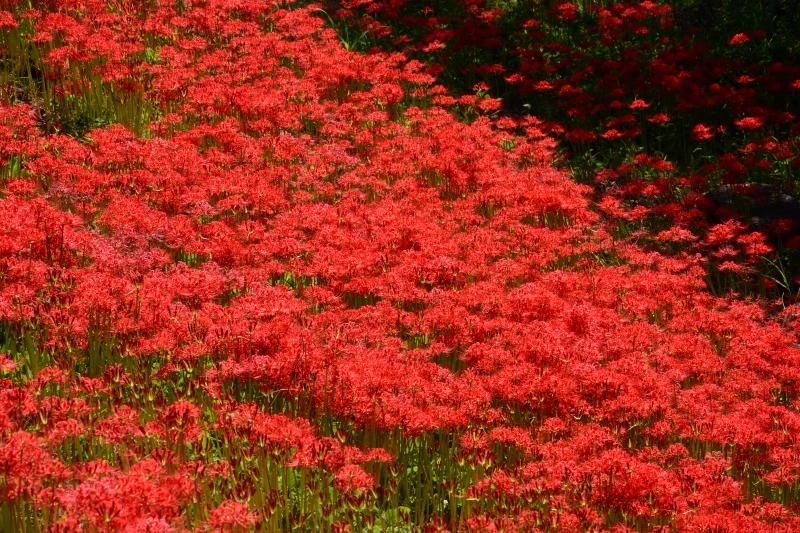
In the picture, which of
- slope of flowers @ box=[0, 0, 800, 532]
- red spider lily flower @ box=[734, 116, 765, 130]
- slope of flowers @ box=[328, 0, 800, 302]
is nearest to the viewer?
slope of flowers @ box=[0, 0, 800, 532]

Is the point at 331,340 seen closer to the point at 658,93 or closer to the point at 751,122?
A: the point at 751,122

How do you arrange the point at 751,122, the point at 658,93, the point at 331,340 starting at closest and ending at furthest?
the point at 331,340
the point at 751,122
the point at 658,93

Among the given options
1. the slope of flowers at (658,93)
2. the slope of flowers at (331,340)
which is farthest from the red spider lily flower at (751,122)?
the slope of flowers at (331,340)

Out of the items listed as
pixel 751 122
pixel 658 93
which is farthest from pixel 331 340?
pixel 658 93

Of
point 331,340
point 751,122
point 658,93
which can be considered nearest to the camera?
point 331,340

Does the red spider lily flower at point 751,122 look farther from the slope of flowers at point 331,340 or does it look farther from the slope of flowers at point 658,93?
the slope of flowers at point 331,340

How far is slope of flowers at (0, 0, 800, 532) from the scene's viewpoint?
5.17m

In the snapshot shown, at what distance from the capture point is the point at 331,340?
22.4ft

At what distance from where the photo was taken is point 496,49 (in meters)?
15.8

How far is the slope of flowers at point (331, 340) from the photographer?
5172 millimetres

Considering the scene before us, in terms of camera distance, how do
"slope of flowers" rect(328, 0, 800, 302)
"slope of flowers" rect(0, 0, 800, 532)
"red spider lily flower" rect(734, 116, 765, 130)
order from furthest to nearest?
1. "red spider lily flower" rect(734, 116, 765, 130)
2. "slope of flowers" rect(328, 0, 800, 302)
3. "slope of flowers" rect(0, 0, 800, 532)

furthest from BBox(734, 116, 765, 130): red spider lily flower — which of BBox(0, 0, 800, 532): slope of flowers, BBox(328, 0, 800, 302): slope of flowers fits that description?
BBox(0, 0, 800, 532): slope of flowers

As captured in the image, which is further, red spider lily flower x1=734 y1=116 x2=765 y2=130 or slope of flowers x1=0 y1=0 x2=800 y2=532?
red spider lily flower x1=734 y1=116 x2=765 y2=130

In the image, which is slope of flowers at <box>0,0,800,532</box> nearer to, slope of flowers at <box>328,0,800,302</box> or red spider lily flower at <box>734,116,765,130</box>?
slope of flowers at <box>328,0,800,302</box>
